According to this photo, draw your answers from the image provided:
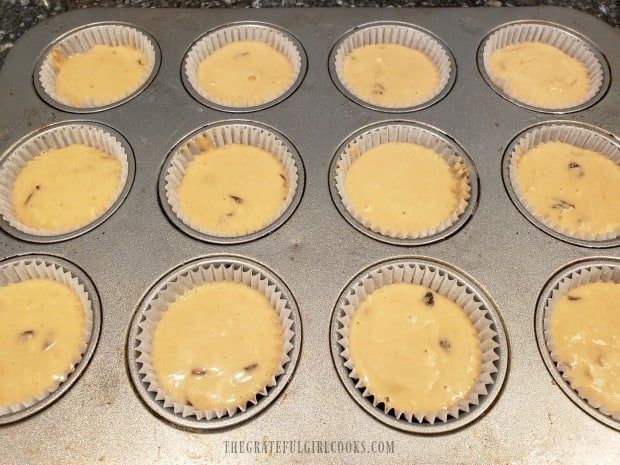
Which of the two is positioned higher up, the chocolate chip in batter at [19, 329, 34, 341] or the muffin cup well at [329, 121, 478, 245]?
the muffin cup well at [329, 121, 478, 245]

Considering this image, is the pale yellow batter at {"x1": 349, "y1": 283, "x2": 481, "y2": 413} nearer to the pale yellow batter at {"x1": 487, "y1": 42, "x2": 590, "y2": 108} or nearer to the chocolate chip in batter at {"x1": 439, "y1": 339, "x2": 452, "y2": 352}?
the chocolate chip in batter at {"x1": 439, "y1": 339, "x2": 452, "y2": 352}

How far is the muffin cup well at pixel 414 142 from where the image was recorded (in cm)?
195

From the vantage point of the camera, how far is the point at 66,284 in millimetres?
1887

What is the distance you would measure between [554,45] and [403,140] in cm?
98

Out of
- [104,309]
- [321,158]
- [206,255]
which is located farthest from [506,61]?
[104,309]

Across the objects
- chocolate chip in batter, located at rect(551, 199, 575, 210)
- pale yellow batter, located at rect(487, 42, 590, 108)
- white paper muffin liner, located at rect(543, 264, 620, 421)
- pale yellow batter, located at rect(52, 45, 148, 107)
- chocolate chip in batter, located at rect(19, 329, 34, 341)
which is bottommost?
white paper muffin liner, located at rect(543, 264, 620, 421)

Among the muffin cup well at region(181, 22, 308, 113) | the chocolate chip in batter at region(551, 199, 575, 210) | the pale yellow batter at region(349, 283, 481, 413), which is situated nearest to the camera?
the pale yellow batter at region(349, 283, 481, 413)

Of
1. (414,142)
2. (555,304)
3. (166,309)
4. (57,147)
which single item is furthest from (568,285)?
(57,147)

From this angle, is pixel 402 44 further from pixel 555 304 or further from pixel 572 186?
pixel 555 304

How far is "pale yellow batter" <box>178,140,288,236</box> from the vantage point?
6.67ft

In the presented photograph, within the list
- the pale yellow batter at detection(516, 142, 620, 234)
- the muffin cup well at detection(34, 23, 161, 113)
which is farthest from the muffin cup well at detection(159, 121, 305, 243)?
the pale yellow batter at detection(516, 142, 620, 234)

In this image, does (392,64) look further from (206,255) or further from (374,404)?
(374,404)

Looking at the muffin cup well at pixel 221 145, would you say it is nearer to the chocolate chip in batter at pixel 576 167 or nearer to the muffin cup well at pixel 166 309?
the muffin cup well at pixel 166 309

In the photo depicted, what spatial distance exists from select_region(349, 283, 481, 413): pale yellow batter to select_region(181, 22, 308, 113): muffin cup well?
1004 millimetres
